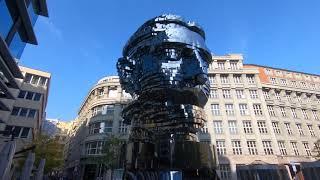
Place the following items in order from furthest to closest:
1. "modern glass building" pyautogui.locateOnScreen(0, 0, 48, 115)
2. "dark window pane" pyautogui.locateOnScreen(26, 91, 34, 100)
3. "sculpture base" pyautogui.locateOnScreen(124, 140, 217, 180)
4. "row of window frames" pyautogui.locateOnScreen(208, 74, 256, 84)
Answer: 1. "row of window frames" pyautogui.locateOnScreen(208, 74, 256, 84)
2. "dark window pane" pyautogui.locateOnScreen(26, 91, 34, 100)
3. "modern glass building" pyautogui.locateOnScreen(0, 0, 48, 115)
4. "sculpture base" pyautogui.locateOnScreen(124, 140, 217, 180)

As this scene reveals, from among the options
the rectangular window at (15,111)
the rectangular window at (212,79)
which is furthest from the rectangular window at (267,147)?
the rectangular window at (15,111)

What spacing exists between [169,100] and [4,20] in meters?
9.54

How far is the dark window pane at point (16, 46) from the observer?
1418 cm

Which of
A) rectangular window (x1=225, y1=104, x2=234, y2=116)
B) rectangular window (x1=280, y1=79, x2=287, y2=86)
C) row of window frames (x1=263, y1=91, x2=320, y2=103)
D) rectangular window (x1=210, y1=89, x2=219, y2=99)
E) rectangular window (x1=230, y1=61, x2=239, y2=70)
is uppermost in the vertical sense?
rectangular window (x1=230, y1=61, x2=239, y2=70)

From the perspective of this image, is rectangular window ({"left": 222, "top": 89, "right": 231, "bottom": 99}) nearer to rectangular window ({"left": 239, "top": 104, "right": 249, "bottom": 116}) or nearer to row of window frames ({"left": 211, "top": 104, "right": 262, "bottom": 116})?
row of window frames ({"left": 211, "top": 104, "right": 262, "bottom": 116})

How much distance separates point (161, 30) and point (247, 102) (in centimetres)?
4093

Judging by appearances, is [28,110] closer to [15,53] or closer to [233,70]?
[15,53]

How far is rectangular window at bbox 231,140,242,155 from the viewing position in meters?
44.0

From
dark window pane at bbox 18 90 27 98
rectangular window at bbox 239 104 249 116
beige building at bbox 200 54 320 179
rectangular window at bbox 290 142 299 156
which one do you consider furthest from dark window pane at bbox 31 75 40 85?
rectangular window at bbox 290 142 299 156

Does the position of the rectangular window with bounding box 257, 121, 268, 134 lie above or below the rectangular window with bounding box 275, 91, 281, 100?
below

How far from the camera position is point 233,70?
170 feet

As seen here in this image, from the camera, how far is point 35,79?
45562 mm

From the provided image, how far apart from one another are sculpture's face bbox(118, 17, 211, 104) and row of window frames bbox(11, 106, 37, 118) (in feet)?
109

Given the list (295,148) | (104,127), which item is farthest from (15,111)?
(295,148)
